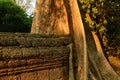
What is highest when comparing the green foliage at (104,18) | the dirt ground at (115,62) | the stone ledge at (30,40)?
the green foliage at (104,18)

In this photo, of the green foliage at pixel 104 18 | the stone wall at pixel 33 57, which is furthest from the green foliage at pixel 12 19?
the stone wall at pixel 33 57

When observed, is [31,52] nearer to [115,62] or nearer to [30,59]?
[30,59]

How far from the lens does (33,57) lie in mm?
4602

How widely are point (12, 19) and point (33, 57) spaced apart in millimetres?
8604

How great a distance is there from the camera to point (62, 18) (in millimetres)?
6422

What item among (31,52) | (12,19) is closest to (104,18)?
(31,52)

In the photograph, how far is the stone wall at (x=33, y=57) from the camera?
4.16m

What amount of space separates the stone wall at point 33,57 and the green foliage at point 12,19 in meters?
7.11

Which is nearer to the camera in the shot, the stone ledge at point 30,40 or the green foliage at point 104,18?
the stone ledge at point 30,40

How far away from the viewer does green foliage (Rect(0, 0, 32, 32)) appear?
12.6 metres

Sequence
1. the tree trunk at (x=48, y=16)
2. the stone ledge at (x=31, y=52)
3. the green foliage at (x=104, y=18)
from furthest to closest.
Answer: the green foliage at (x=104, y=18) < the tree trunk at (x=48, y=16) < the stone ledge at (x=31, y=52)

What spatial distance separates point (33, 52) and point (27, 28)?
8675mm

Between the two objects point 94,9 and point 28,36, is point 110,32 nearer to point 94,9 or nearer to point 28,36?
point 94,9

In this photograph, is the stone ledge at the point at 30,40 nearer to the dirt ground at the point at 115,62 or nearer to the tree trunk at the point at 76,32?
the tree trunk at the point at 76,32
